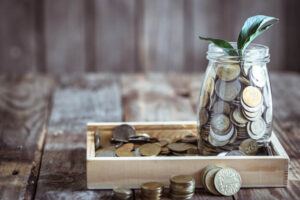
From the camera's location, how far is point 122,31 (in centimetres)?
272

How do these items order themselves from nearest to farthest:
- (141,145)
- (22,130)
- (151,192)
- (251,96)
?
(151,192), (251,96), (141,145), (22,130)

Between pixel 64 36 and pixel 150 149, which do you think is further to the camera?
pixel 64 36

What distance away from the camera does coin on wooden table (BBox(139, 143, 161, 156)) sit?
3.33 feet

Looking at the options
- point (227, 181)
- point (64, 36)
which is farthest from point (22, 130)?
point (64, 36)

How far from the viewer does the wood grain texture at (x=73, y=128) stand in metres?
0.97

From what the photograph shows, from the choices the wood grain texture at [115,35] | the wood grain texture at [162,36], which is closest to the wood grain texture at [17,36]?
the wood grain texture at [115,35]

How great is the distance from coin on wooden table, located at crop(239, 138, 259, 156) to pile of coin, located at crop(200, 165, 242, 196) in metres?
0.08

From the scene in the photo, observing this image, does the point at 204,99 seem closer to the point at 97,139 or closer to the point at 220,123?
the point at 220,123

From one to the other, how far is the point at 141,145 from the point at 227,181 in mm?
234

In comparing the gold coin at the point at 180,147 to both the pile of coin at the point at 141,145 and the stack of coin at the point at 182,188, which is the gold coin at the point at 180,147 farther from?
the stack of coin at the point at 182,188

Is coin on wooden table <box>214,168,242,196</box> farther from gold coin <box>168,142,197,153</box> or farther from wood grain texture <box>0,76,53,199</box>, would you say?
wood grain texture <box>0,76,53,199</box>

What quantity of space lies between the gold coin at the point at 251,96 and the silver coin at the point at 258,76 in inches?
0.6

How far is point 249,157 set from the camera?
96cm

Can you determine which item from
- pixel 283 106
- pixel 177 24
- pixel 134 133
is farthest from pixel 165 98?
pixel 177 24
